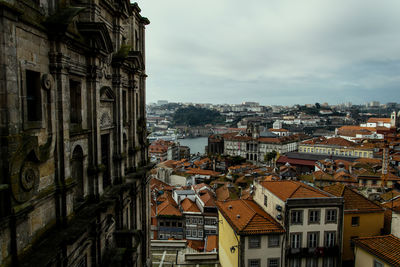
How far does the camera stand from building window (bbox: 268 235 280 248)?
51.4 ft

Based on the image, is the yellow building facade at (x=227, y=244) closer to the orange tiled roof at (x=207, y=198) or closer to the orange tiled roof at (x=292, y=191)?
the orange tiled roof at (x=292, y=191)

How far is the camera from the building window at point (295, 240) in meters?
15.9

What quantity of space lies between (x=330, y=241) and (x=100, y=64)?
15837 mm

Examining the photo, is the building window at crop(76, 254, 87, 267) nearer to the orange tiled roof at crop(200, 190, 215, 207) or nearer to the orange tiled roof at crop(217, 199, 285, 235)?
the orange tiled roof at crop(217, 199, 285, 235)

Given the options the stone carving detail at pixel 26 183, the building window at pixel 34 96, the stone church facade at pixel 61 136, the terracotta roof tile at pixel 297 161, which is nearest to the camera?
the stone church facade at pixel 61 136

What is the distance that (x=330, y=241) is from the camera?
1633cm

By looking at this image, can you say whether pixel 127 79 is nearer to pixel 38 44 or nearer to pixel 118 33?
pixel 118 33

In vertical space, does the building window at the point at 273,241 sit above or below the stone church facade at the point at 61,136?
below

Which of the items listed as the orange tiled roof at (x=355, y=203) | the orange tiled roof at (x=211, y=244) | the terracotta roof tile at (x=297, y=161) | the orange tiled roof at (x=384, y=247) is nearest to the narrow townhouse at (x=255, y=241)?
the orange tiled roof at (x=384, y=247)

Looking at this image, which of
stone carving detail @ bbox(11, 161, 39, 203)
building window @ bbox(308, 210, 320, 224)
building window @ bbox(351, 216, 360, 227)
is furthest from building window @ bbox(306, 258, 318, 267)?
stone carving detail @ bbox(11, 161, 39, 203)

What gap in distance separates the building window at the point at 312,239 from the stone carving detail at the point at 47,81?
606 inches

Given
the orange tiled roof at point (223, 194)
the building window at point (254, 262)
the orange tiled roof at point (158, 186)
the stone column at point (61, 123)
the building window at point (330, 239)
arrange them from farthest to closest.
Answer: the orange tiled roof at point (158, 186)
the orange tiled roof at point (223, 194)
the building window at point (330, 239)
the building window at point (254, 262)
the stone column at point (61, 123)

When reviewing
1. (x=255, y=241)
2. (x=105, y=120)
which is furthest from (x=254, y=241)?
(x=105, y=120)

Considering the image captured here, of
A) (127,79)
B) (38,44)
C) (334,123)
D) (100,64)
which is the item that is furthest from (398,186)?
(334,123)
